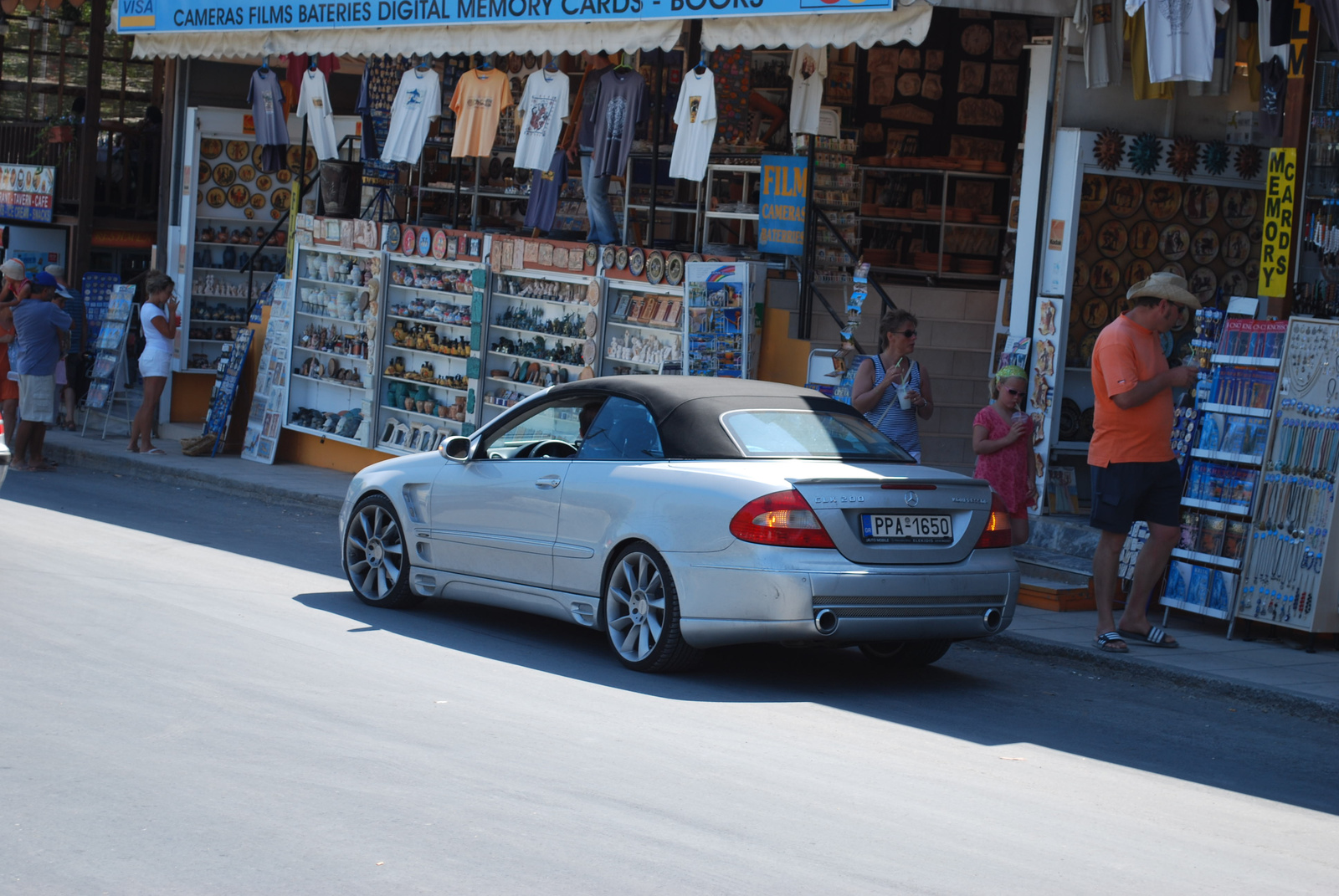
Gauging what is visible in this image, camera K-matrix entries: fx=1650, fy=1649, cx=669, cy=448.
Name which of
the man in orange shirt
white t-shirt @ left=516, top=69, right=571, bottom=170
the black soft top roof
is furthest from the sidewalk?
white t-shirt @ left=516, top=69, right=571, bottom=170

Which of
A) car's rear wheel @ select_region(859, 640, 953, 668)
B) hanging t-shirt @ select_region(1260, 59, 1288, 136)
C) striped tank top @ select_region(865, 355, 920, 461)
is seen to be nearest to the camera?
car's rear wheel @ select_region(859, 640, 953, 668)

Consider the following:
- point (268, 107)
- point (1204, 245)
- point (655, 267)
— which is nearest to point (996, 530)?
point (1204, 245)

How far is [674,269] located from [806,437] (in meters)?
5.35

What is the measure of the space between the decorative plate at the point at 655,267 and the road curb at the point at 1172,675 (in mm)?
5058

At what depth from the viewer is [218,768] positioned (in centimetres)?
620

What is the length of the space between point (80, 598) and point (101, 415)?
44.0 feet

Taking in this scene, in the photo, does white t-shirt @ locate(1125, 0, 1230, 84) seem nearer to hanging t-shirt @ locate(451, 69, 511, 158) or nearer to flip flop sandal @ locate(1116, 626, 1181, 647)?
flip flop sandal @ locate(1116, 626, 1181, 647)

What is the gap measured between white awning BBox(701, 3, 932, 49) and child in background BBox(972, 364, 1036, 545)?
9.09ft

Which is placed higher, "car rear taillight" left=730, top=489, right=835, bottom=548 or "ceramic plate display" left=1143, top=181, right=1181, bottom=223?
"ceramic plate display" left=1143, top=181, right=1181, bottom=223

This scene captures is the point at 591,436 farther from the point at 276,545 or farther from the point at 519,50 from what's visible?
the point at 519,50

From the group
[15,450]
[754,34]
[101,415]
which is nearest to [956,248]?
[754,34]

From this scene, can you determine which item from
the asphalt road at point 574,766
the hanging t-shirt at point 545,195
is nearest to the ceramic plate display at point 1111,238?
the asphalt road at point 574,766

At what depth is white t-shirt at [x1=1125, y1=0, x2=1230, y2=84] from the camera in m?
11.3

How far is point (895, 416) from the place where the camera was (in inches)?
431
